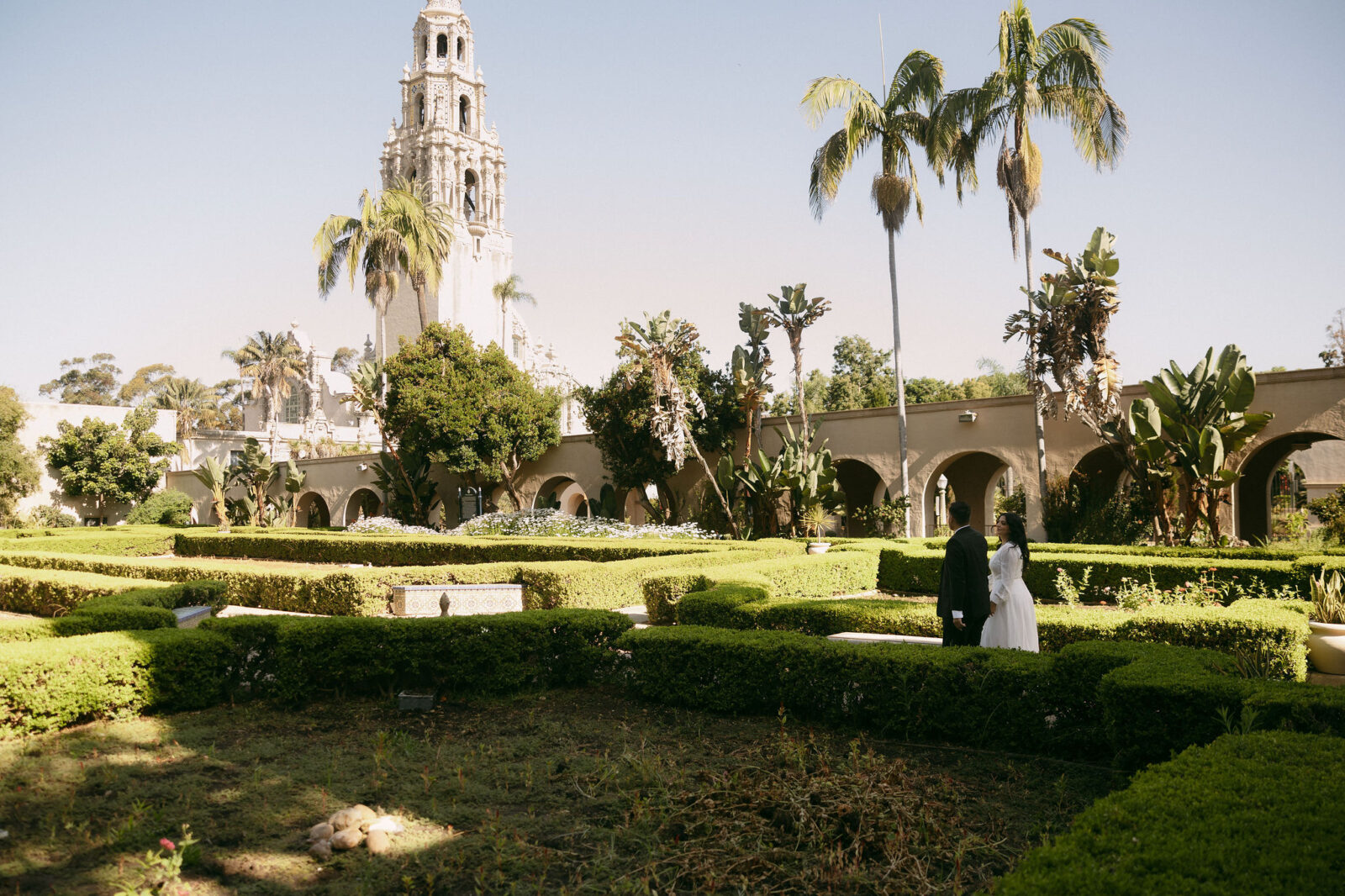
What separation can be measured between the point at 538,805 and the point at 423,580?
7.72m

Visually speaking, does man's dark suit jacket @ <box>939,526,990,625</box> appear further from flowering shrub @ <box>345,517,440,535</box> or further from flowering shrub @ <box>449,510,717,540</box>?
flowering shrub @ <box>345,517,440,535</box>

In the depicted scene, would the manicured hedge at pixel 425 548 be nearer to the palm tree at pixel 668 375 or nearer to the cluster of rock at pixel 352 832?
the palm tree at pixel 668 375

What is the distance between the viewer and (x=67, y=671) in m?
5.51

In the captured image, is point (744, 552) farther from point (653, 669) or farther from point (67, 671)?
point (67, 671)

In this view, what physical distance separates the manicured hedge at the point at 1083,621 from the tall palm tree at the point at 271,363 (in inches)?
2178

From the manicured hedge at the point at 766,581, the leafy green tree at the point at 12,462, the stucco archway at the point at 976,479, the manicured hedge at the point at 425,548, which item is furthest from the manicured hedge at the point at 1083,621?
the leafy green tree at the point at 12,462

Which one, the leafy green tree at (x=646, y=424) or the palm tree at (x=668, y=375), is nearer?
the palm tree at (x=668, y=375)

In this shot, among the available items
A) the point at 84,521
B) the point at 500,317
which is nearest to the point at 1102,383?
the point at 84,521

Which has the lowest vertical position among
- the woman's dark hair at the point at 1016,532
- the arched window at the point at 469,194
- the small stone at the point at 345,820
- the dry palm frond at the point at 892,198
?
the small stone at the point at 345,820

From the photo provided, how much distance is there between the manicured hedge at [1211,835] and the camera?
236cm

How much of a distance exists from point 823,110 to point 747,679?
641 inches

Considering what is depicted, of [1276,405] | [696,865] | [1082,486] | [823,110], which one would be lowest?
[696,865]

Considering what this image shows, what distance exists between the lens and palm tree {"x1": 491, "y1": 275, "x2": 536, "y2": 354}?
52969 mm

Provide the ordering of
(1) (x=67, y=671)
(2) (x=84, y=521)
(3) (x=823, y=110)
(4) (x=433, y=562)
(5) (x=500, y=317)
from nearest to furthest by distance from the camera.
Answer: (1) (x=67, y=671) < (4) (x=433, y=562) < (3) (x=823, y=110) < (2) (x=84, y=521) < (5) (x=500, y=317)
